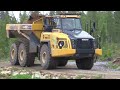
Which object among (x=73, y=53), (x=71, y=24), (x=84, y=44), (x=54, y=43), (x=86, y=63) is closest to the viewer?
(x=73, y=53)

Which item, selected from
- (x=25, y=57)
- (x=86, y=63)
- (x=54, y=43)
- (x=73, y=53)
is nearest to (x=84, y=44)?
(x=73, y=53)

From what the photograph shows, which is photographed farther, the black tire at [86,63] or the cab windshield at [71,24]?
the black tire at [86,63]

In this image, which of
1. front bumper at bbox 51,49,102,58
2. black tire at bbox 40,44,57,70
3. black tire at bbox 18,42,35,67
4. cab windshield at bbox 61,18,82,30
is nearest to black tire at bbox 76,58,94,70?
front bumper at bbox 51,49,102,58

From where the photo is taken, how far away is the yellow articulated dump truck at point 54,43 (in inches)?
618

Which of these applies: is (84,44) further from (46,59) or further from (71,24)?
(46,59)

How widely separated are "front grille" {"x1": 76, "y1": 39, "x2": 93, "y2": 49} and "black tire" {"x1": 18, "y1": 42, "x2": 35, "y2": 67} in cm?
357

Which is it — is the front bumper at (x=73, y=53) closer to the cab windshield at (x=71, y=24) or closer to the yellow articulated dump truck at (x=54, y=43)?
the yellow articulated dump truck at (x=54, y=43)

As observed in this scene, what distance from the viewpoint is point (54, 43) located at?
1575 centimetres

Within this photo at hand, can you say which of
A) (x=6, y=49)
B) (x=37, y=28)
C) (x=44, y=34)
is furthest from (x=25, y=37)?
(x=6, y=49)

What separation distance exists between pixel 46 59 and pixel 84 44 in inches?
74.3

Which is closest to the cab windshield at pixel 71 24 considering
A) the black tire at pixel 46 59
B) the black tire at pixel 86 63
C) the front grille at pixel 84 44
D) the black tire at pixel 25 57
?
the front grille at pixel 84 44

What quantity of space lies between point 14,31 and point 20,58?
169 cm

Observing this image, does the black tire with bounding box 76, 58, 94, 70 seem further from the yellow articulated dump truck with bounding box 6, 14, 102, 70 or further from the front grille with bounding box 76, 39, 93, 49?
the front grille with bounding box 76, 39, 93, 49
